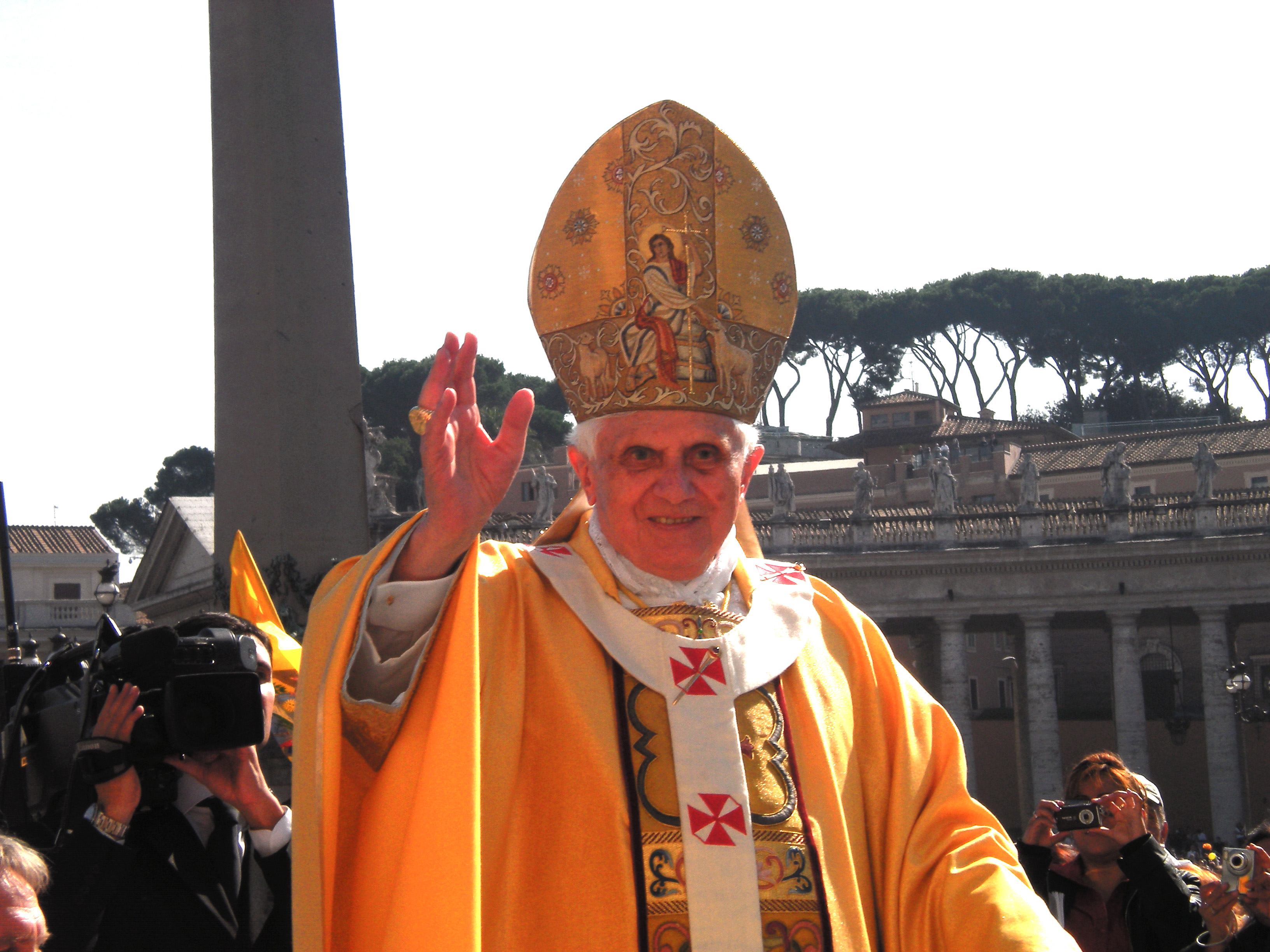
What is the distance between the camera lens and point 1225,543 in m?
32.2

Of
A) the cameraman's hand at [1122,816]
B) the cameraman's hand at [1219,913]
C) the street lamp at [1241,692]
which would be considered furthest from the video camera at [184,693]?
the street lamp at [1241,692]

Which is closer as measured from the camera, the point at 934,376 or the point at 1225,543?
the point at 1225,543

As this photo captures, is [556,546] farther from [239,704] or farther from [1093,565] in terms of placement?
[1093,565]

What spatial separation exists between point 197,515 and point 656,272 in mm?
41041

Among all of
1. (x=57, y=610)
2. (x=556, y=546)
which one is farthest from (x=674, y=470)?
(x=57, y=610)

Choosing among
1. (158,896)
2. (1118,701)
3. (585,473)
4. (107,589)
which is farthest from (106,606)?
(1118,701)

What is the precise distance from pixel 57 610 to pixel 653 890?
4564 cm

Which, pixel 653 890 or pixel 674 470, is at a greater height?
pixel 674 470

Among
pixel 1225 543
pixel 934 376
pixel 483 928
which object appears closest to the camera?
pixel 483 928

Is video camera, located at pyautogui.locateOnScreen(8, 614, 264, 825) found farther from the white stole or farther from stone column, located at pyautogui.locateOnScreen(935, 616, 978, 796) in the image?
stone column, located at pyautogui.locateOnScreen(935, 616, 978, 796)

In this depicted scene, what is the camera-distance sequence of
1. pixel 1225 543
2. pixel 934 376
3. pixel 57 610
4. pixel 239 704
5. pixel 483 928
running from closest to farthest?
pixel 483 928
pixel 239 704
pixel 1225 543
pixel 57 610
pixel 934 376

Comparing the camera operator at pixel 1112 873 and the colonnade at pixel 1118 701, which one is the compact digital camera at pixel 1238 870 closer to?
the camera operator at pixel 1112 873

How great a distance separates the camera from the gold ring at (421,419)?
9.52 ft

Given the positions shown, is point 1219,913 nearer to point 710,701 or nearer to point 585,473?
point 710,701
